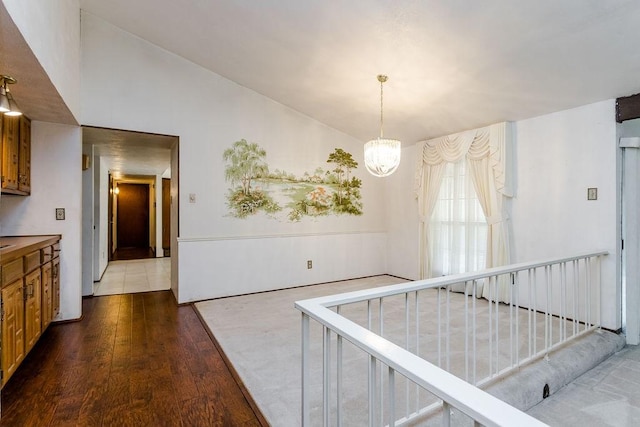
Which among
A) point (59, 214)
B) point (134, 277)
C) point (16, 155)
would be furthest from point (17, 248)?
point (134, 277)

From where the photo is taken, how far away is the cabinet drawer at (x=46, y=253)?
2779mm

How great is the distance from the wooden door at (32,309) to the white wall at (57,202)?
74 centimetres

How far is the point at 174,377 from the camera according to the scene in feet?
7.45

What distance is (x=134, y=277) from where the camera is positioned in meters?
5.57

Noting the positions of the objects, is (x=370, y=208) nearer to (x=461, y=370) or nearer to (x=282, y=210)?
(x=282, y=210)

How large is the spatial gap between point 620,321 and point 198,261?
4607 millimetres

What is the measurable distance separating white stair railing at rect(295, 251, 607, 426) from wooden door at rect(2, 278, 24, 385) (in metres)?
1.86

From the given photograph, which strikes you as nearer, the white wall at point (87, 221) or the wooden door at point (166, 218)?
the white wall at point (87, 221)

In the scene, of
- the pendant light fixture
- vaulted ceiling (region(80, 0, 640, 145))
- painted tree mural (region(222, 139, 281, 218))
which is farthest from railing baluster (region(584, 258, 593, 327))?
painted tree mural (region(222, 139, 281, 218))

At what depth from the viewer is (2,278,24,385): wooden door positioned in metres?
1.96

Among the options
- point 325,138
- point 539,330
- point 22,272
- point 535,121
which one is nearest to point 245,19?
point 325,138

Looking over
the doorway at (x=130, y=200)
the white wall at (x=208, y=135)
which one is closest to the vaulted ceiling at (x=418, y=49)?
the white wall at (x=208, y=135)

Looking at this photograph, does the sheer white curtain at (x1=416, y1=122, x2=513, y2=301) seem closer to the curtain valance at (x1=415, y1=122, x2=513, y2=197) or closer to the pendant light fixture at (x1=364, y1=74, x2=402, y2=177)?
the curtain valance at (x1=415, y1=122, x2=513, y2=197)

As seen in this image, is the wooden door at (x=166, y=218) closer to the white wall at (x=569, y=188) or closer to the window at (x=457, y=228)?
the window at (x=457, y=228)
